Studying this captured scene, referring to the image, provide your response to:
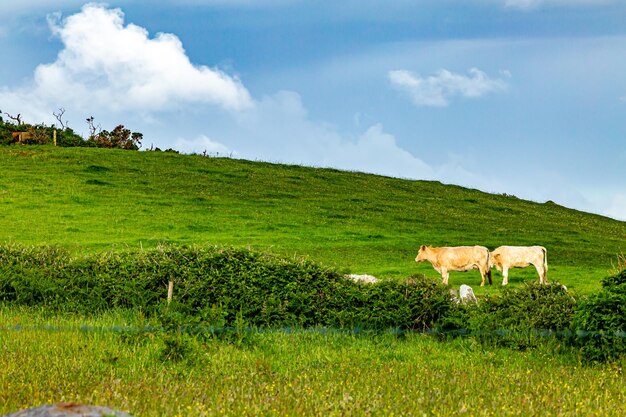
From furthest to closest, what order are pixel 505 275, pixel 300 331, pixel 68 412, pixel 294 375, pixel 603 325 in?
pixel 505 275, pixel 300 331, pixel 603 325, pixel 294 375, pixel 68 412

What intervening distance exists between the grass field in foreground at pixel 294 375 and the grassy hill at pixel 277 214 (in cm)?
1369

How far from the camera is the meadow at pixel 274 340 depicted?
10.6m

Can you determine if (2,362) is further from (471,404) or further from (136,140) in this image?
(136,140)

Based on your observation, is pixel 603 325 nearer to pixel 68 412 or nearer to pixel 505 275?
pixel 68 412

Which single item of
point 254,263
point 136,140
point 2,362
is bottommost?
point 2,362

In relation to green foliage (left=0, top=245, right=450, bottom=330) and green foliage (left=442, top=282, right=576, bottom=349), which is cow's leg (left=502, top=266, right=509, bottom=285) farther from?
green foliage (left=0, top=245, right=450, bottom=330)

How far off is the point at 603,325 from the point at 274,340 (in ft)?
22.6

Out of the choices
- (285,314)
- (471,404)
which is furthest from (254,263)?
(471,404)

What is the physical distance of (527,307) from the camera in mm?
18500

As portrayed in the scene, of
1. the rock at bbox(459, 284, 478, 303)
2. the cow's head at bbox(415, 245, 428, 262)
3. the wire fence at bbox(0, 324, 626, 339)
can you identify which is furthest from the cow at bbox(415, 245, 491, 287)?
the wire fence at bbox(0, 324, 626, 339)

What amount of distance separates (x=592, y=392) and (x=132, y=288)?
12.2 meters

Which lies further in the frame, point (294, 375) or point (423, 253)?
point (423, 253)

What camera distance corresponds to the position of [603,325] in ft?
54.5

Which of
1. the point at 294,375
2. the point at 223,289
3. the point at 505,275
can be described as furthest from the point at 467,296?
the point at 505,275
